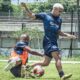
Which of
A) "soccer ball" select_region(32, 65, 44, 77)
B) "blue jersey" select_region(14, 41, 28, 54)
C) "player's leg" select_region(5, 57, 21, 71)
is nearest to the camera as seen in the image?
"soccer ball" select_region(32, 65, 44, 77)

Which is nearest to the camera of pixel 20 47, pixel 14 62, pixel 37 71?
pixel 37 71

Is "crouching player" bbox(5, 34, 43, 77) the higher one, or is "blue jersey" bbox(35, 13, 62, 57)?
"blue jersey" bbox(35, 13, 62, 57)

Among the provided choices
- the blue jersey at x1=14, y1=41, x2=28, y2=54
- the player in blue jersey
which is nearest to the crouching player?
the blue jersey at x1=14, y1=41, x2=28, y2=54

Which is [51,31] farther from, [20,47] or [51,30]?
[20,47]

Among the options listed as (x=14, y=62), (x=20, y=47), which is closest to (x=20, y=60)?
(x=14, y=62)

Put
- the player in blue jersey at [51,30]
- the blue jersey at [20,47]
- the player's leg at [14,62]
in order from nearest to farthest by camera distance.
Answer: the player in blue jersey at [51,30] → the player's leg at [14,62] → the blue jersey at [20,47]

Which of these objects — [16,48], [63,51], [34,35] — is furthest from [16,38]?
[16,48]

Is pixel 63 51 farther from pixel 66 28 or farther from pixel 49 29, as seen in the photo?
pixel 49 29

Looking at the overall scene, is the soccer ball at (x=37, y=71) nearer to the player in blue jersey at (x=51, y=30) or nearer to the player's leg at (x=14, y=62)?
the player in blue jersey at (x=51, y=30)

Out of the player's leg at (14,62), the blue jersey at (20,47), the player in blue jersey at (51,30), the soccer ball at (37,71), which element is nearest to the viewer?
the player in blue jersey at (51,30)

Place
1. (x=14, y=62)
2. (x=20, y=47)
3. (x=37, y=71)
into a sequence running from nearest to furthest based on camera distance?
(x=37, y=71) < (x=14, y=62) < (x=20, y=47)

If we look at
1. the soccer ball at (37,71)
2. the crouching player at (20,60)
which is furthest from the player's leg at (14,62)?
the soccer ball at (37,71)

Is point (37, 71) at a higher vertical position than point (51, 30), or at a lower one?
→ lower

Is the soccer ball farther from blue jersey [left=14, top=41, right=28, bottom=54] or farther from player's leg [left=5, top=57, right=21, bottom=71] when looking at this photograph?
blue jersey [left=14, top=41, right=28, bottom=54]
